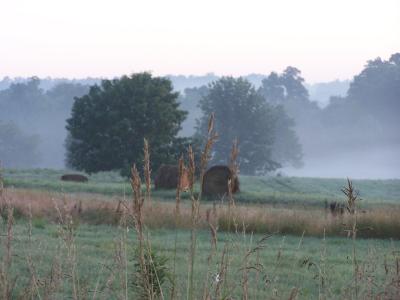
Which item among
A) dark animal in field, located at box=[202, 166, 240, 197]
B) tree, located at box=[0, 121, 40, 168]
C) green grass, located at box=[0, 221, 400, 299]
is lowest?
green grass, located at box=[0, 221, 400, 299]

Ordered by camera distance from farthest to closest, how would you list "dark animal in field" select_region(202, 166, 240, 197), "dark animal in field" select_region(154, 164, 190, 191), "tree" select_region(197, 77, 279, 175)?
"tree" select_region(197, 77, 279, 175) < "dark animal in field" select_region(154, 164, 190, 191) < "dark animal in field" select_region(202, 166, 240, 197)

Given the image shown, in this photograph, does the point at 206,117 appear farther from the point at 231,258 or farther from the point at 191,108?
the point at 231,258

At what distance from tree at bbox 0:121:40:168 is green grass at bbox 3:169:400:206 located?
193 ft

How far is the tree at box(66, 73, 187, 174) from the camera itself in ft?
152

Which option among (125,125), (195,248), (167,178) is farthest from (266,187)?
(195,248)

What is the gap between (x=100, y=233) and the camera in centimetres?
1452

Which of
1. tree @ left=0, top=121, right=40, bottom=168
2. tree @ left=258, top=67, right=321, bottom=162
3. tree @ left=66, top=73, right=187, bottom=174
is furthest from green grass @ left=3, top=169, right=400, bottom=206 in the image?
tree @ left=258, top=67, right=321, bottom=162

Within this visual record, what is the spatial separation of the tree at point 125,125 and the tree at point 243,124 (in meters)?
22.1

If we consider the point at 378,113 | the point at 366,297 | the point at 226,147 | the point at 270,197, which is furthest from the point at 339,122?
the point at 366,297

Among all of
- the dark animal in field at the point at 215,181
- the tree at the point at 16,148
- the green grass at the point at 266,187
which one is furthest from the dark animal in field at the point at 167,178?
the tree at the point at 16,148

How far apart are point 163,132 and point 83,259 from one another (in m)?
37.4

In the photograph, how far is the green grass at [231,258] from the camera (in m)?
7.59

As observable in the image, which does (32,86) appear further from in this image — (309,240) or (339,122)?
(309,240)

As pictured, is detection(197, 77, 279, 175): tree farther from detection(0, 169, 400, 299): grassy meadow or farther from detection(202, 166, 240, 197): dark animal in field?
detection(0, 169, 400, 299): grassy meadow
